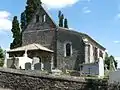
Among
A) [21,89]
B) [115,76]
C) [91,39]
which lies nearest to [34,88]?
[21,89]

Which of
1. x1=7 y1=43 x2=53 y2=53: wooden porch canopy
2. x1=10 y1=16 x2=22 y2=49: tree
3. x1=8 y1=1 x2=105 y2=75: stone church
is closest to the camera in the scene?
x1=7 y1=43 x2=53 y2=53: wooden porch canopy

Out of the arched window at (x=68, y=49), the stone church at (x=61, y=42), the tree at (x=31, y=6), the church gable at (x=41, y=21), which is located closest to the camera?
the stone church at (x=61, y=42)

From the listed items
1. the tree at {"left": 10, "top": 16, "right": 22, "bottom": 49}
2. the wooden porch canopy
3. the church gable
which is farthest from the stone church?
the tree at {"left": 10, "top": 16, "right": 22, "bottom": 49}

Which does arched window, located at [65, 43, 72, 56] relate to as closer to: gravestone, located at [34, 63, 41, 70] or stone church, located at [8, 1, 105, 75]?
stone church, located at [8, 1, 105, 75]

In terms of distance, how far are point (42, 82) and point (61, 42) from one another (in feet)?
69.6

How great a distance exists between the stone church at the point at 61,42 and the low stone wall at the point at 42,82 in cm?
1826

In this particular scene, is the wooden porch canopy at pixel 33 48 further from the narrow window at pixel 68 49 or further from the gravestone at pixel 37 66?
the gravestone at pixel 37 66

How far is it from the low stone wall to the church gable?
21.8 m

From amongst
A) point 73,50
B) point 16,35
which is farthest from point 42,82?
point 16,35

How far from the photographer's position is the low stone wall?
21703 mm

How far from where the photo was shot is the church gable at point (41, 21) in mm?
45481

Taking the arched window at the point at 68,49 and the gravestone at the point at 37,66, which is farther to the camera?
the arched window at the point at 68,49

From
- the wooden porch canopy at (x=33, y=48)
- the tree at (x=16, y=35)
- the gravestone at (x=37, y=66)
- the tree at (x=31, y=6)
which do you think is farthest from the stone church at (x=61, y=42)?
the gravestone at (x=37, y=66)

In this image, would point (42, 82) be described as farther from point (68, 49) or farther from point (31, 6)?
point (31, 6)
